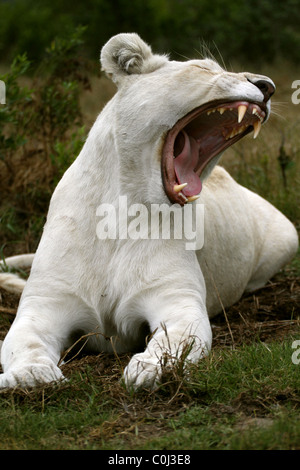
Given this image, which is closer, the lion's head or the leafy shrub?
the lion's head

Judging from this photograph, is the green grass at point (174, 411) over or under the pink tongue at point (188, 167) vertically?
under

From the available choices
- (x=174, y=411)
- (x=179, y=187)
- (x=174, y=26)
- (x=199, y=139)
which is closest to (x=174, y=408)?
(x=174, y=411)

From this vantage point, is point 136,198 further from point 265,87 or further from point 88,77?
point 88,77

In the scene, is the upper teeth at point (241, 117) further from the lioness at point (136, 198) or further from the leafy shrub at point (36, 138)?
the leafy shrub at point (36, 138)

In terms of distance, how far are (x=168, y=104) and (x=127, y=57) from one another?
0.36m

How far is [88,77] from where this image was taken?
732 centimetres

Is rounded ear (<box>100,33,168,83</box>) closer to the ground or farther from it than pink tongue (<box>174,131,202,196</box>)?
farther from it

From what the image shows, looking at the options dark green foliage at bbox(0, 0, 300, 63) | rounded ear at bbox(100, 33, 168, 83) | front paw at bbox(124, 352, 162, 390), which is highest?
dark green foliage at bbox(0, 0, 300, 63)

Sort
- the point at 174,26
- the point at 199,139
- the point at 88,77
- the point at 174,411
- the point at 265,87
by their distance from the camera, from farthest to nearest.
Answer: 1. the point at 174,26
2. the point at 88,77
3. the point at 199,139
4. the point at 265,87
5. the point at 174,411

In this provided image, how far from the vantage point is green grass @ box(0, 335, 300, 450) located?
2.80 m

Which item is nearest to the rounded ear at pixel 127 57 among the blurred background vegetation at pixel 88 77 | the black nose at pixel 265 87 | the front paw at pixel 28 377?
the blurred background vegetation at pixel 88 77

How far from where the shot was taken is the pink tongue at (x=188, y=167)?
396 centimetres

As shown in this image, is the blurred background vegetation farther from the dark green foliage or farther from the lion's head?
the lion's head

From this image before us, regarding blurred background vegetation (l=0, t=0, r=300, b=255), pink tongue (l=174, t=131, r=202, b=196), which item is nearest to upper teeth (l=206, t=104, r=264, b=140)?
pink tongue (l=174, t=131, r=202, b=196)
